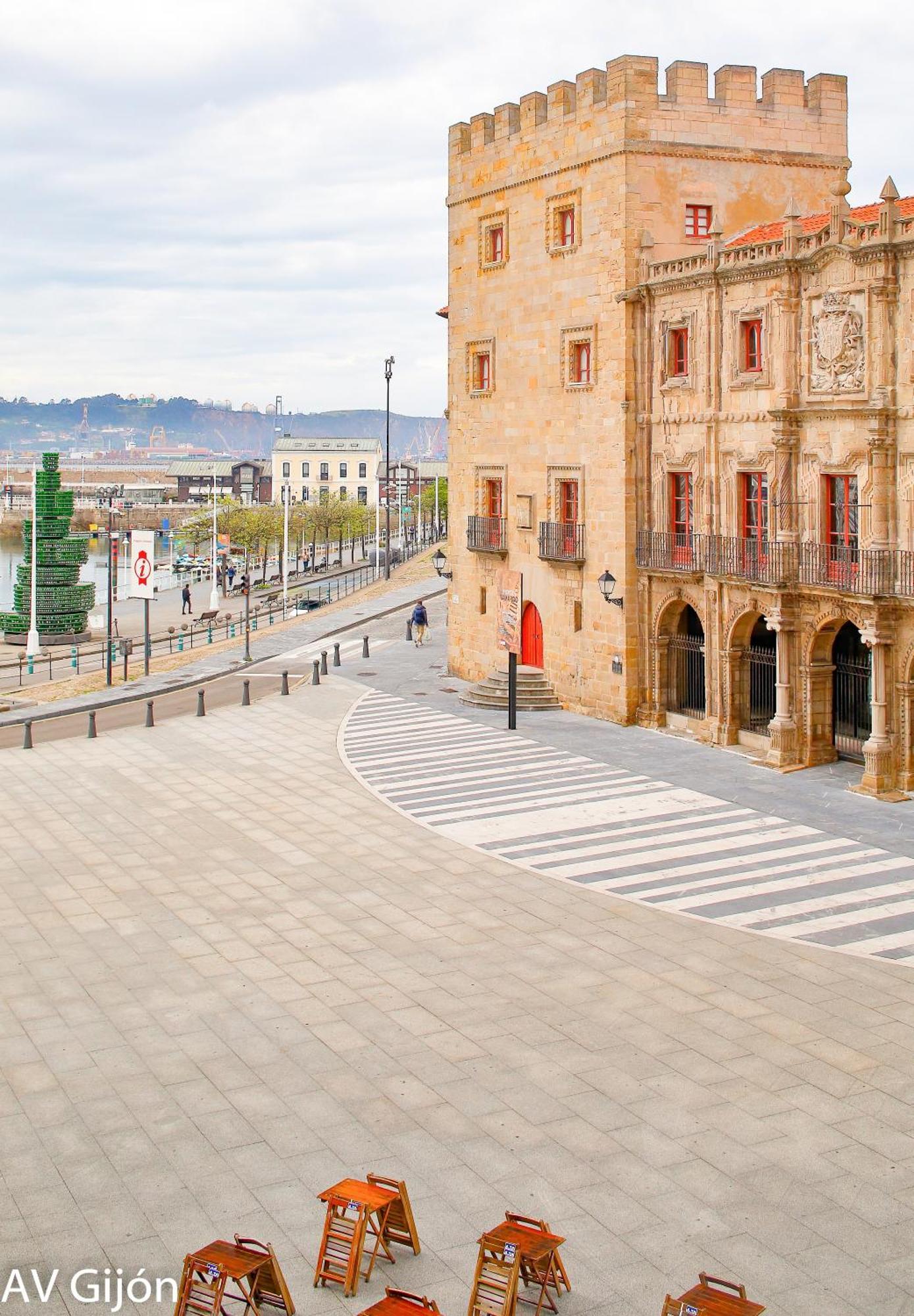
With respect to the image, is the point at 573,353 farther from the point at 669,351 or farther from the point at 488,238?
the point at 488,238

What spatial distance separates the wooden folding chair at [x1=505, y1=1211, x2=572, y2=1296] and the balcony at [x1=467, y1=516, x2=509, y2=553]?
31316mm

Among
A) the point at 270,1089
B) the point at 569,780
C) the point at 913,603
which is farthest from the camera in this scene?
the point at 569,780

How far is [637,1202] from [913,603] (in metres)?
18.0

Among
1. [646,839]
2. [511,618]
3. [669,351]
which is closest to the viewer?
[646,839]

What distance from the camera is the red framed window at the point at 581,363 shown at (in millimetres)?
38469

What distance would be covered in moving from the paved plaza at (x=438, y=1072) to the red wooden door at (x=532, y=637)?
50.7 ft

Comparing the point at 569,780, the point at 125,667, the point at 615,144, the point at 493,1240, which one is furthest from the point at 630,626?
the point at 493,1240

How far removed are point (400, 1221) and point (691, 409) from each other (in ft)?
85.1

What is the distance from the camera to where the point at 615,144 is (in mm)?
36375

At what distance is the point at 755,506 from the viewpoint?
110ft

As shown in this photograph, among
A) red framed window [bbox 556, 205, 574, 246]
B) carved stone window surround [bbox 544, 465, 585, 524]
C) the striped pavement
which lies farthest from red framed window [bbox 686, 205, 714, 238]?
the striped pavement

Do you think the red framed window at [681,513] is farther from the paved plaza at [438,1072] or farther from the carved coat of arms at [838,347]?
the paved plaza at [438,1072]

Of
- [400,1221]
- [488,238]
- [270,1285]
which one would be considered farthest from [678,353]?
[270,1285]

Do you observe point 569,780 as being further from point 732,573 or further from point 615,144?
point 615,144
